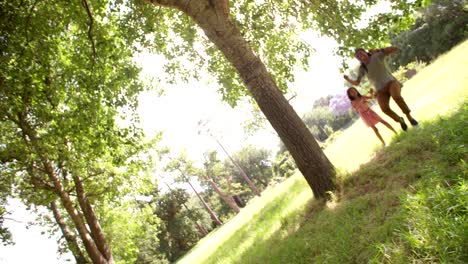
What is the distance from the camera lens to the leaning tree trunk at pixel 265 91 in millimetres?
7488

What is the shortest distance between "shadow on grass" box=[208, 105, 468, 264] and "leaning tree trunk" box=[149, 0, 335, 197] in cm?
57

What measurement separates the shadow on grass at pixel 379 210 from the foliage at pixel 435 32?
100 feet

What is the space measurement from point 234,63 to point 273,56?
14.3ft

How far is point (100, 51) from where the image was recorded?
335 inches

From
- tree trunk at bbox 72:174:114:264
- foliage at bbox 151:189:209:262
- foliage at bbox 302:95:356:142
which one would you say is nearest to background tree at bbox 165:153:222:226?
foliage at bbox 151:189:209:262

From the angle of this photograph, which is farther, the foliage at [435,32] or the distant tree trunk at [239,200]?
the distant tree trunk at [239,200]

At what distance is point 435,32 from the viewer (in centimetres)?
3672

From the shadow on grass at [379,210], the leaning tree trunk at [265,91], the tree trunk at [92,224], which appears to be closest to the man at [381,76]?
the shadow on grass at [379,210]

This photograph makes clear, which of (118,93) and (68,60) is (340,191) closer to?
(118,93)

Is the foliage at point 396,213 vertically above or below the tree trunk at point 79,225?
below

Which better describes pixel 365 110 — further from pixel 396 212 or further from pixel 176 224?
pixel 176 224

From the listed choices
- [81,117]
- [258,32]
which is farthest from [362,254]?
[258,32]

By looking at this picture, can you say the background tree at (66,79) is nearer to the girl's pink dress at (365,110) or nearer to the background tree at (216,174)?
the girl's pink dress at (365,110)

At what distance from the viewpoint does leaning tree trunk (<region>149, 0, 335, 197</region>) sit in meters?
7.49
